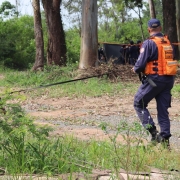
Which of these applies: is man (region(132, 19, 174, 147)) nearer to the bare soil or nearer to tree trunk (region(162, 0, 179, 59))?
the bare soil

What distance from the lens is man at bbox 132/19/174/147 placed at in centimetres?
611

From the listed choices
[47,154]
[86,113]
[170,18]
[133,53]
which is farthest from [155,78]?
[170,18]

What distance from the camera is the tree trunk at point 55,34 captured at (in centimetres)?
2153

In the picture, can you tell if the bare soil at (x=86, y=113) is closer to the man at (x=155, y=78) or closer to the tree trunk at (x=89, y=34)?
the man at (x=155, y=78)

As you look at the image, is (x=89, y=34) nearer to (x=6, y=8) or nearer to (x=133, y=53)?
(x=133, y=53)

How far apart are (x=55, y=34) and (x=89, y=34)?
16.3 ft

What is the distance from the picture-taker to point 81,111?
35.7 ft

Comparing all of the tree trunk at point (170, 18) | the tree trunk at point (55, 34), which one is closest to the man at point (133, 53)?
the tree trunk at point (170, 18)

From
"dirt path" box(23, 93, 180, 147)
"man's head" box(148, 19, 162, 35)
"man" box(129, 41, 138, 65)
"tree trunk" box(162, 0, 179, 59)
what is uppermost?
"tree trunk" box(162, 0, 179, 59)

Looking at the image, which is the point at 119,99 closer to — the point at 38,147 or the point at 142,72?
the point at 142,72

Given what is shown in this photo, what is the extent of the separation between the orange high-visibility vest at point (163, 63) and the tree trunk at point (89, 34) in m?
10.9

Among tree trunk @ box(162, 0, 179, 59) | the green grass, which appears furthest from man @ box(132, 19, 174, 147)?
tree trunk @ box(162, 0, 179, 59)

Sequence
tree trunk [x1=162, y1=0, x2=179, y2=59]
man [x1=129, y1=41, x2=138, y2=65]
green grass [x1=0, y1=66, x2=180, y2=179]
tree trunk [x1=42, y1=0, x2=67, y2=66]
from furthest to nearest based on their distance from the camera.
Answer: tree trunk [x1=162, y1=0, x2=179, y2=59] < man [x1=129, y1=41, x2=138, y2=65] < tree trunk [x1=42, y1=0, x2=67, y2=66] < green grass [x1=0, y1=66, x2=180, y2=179]

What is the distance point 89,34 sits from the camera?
56.1 ft
